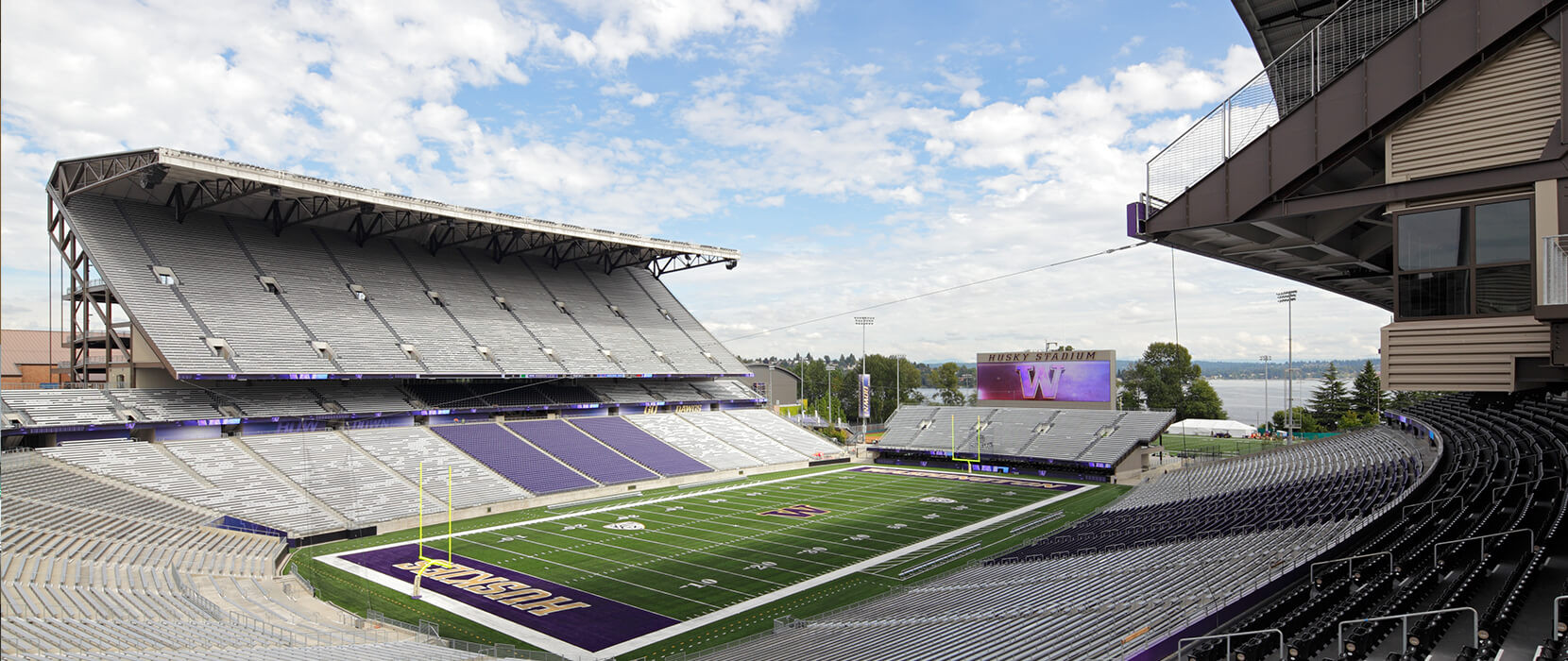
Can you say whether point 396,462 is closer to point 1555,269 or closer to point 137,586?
point 137,586

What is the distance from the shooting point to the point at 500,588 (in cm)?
2073

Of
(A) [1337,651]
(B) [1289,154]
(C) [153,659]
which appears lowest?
(C) [153,659]

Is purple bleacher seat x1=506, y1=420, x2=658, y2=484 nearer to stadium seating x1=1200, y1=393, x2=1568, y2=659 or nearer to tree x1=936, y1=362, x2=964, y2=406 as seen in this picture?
stadium seating x1=1200, y1=393, x2=1568, y2=659

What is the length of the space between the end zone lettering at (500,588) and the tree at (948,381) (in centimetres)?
8071

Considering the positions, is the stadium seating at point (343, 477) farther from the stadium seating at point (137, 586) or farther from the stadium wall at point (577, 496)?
the stadium seating at point (137, 586)

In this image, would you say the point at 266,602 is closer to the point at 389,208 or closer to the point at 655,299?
the point at 389,208

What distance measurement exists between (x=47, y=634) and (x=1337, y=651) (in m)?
16.4

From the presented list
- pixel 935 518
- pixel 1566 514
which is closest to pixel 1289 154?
pixel 1566 514

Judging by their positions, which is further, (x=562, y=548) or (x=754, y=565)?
(x=562, y=548)

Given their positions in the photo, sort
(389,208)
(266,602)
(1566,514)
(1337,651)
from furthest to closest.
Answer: (389,208) → (266,602) → (1566,514) → (1337,651)

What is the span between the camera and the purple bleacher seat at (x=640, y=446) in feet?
128

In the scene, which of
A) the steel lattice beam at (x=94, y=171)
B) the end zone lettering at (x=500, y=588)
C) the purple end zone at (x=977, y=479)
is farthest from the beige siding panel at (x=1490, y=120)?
the steel lattice beam at (x=94, y=171)

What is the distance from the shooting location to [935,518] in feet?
98.8

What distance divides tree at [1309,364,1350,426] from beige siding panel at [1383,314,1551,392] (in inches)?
2824
